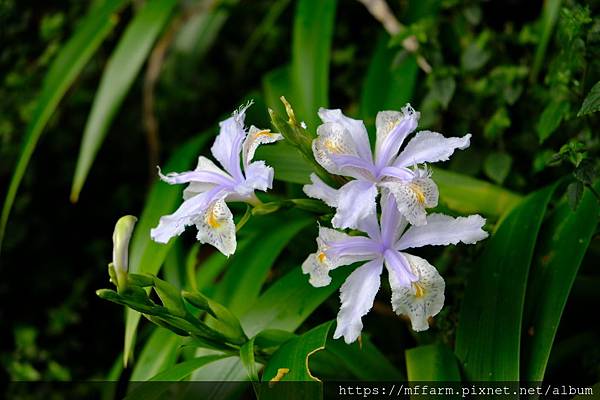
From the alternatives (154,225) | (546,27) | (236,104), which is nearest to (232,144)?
(154,225)

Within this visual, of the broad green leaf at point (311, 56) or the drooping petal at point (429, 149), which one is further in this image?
the broad green leaf at point (311, 56)

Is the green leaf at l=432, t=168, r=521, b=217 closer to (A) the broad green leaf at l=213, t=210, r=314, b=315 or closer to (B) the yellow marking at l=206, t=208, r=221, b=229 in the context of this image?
(A) the broad green leaf at l=213, t=210, r=314, b=315

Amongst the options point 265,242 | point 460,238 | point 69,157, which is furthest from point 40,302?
point 460,238

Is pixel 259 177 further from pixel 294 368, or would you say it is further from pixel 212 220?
pixel 294 368

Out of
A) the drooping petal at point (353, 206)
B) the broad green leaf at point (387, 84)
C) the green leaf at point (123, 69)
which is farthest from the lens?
the green leaf at point (123, 69)

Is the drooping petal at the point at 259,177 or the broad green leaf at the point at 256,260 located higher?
the drooping petal at the point at 259,177

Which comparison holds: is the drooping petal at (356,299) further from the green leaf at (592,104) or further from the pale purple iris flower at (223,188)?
the green leaf at (592,104)

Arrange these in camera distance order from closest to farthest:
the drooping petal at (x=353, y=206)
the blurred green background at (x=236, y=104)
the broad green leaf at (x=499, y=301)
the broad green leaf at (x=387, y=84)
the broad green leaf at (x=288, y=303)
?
1. the drooping petal at (x=353, y=206)
2. the broad green leaf at (x=499, y=301)
3. the broad green leaf at (x=288, y=303)
4. the blurred green background at (x=236, y=104)
5. the broad green leaf at (x=387, y=84)

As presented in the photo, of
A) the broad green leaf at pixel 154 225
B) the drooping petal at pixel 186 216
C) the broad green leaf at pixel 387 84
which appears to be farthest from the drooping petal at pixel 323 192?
the broad green leaf at pixel 387 84
